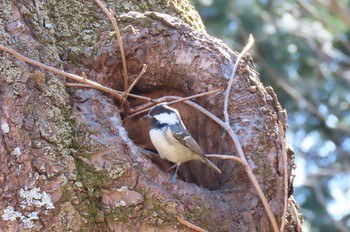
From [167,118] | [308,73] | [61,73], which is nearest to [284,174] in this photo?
[167,118]

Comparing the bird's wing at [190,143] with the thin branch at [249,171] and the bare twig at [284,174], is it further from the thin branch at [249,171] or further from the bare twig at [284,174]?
the bare twig at [284,174]

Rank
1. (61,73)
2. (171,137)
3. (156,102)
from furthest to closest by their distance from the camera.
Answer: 1. (171,137)
2. (156,102)
3. (61,73)

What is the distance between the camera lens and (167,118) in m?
2.84

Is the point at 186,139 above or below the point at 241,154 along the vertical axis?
below

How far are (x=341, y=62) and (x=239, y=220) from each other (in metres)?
5.84

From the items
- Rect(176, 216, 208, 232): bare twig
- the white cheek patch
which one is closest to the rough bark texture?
Rect(176, 216, 208, 232): bare twig

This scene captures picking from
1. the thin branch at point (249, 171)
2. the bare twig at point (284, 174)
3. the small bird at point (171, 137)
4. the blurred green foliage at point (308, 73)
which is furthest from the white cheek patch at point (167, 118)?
the blurred green foliage at point (308, 73)

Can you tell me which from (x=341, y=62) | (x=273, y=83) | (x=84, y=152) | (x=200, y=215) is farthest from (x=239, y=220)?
(x=341, y=62)

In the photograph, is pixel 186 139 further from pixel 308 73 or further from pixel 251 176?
pixel 308 73

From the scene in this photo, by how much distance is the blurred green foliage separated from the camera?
727 centimetres

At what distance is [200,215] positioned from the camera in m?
2.31

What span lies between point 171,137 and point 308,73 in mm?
5087

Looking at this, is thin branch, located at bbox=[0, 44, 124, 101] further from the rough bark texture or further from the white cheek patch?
the white cheek patch

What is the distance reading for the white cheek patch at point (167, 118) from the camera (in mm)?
2820
